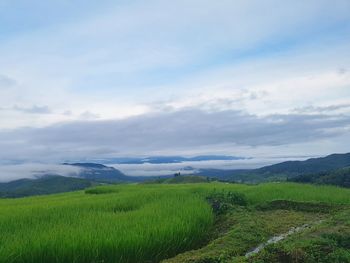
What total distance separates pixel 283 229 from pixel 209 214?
1.99 m

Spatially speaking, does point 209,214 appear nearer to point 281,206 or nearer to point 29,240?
point 281,206

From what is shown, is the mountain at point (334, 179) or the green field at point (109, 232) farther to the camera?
the mountain at point (334, 179)

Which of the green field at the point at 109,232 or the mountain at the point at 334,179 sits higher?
the green field at the point at 109,232

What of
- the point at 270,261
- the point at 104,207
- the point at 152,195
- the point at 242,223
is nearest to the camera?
the point at 270,261

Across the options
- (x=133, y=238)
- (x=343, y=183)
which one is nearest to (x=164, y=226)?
(x=133, y=238)

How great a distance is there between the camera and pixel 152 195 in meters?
15.9

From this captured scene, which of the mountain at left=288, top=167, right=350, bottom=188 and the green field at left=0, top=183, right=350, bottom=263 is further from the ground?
the green field at left=0, top=183, right=350, bottom=263

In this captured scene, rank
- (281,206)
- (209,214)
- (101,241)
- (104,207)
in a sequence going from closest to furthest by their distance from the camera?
(101,241), (209,214), (104,207), (281,206)

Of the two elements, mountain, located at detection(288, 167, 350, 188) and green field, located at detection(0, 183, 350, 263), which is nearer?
green field, located at detection(0, 183, 350, 263)

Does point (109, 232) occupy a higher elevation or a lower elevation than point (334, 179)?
higher

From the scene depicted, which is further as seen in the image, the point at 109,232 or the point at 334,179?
the point at 334,179

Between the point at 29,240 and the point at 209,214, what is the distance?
5561mm

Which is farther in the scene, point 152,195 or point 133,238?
point 152,195

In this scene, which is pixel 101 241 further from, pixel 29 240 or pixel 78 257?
pixel 29 240
